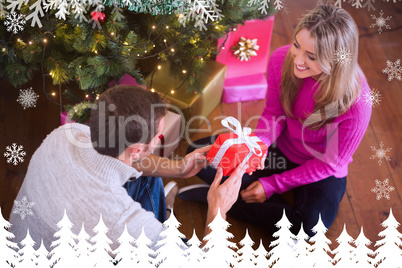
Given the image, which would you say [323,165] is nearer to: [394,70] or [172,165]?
[172,165]

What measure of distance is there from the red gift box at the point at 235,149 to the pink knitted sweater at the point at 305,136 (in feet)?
0.63

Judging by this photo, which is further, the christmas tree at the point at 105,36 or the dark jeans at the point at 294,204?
the dark jeans at the point at 294,204

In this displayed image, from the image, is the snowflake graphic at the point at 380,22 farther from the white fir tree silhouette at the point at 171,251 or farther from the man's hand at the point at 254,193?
the white fir tree silhouette at the point at 171,251

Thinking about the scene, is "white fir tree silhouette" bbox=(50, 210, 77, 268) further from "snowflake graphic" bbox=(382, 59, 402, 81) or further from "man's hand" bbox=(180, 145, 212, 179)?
"snowflake graphic" bbox=(382, 59, 402, 81)

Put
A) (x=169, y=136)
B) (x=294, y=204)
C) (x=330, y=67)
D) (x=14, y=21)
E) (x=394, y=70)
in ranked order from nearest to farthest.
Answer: (x=330, y=67), (x=14, y=21), (x=294, y=204), (x=169, y=136), (x=394, y=70)

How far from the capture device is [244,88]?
2135mm

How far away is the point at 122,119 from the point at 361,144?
136 cm

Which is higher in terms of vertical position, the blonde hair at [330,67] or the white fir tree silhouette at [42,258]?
the blonde hair at [330,67]

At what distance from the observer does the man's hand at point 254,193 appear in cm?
163

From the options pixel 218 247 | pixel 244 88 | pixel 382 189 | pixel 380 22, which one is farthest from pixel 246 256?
pixel 380 22

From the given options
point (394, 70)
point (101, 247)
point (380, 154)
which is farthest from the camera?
point (394, 70)

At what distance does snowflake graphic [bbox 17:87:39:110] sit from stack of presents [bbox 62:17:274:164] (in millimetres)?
310

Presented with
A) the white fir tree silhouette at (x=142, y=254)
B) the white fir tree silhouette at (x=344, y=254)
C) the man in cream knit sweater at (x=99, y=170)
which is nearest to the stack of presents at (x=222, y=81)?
the man in cream knit sweater at (x=99, y=170)

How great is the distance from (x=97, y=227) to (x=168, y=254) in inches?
7.4
